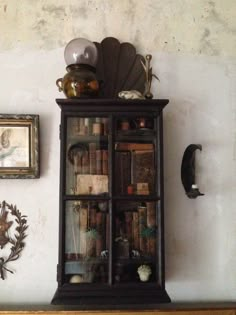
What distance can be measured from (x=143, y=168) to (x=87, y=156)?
0.26 m

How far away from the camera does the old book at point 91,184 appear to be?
1.63 meters

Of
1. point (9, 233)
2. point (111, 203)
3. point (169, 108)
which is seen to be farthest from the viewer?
point (169, 108)

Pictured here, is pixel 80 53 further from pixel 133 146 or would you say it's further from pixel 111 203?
pixel 111 203

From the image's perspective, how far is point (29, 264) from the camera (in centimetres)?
176

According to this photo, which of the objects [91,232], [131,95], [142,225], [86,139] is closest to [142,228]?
[142,225]

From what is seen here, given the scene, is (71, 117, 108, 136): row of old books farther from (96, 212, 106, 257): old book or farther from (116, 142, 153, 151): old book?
(96, 212, 106, 257): old book

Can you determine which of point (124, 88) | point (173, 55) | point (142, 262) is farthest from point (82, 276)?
point (173, 55)

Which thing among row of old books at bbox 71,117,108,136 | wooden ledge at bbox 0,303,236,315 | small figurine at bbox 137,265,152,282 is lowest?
wooden ledge at bbox 0,303,236,315

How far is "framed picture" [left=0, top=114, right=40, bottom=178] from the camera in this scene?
5.76ft

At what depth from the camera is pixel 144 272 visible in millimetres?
1615

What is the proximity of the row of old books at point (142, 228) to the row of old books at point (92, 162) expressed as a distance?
0.77 feet

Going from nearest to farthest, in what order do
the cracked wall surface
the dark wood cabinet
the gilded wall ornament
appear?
the dark wood cabinet → the gilded wall ornament → the cracked wall surface

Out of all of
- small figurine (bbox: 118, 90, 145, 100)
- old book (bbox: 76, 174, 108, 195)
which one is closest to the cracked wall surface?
small figurine (bbox: 118, 90, 145, 100)

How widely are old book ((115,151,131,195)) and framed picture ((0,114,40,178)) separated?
1.32 feet
